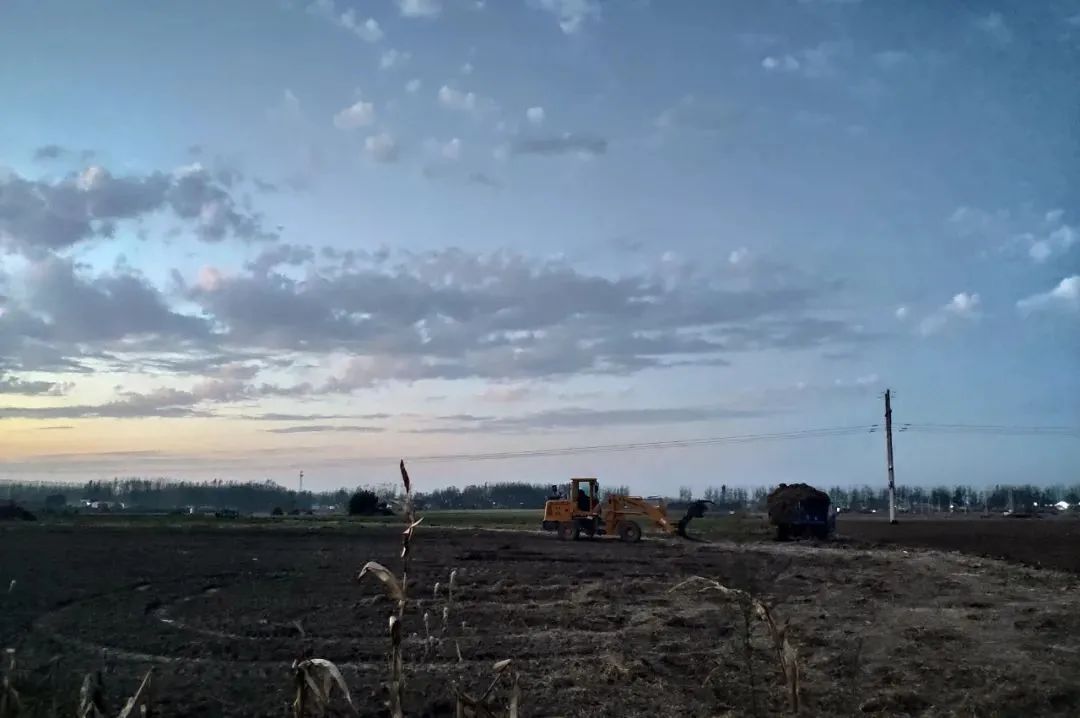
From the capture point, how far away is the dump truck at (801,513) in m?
49.1

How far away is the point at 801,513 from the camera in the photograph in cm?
4938

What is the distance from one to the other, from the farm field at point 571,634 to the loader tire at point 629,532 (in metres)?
14.8

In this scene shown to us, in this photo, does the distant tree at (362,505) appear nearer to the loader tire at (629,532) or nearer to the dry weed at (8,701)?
the loader tire at (629,532)

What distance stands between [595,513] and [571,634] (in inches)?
1253

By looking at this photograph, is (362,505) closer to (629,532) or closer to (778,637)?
(629,532)

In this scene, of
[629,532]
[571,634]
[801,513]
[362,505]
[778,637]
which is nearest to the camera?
[778,637]

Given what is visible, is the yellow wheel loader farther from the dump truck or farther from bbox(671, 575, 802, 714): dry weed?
bbox(671, 575, 802, 714): dry weed

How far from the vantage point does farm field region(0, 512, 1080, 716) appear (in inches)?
425

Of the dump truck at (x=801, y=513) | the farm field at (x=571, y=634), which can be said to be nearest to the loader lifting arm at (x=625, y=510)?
the dump truck at (x=801, y=513)

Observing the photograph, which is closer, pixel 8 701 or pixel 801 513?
pixel 8 701

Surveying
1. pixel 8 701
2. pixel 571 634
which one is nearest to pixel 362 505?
pixel 571 634

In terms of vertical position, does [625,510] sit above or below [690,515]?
above

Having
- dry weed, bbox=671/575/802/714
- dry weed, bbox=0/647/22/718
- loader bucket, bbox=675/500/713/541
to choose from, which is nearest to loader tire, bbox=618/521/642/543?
loader bucket, bbox=675/500/713/541

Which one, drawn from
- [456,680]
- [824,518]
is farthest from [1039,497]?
[456,680]
